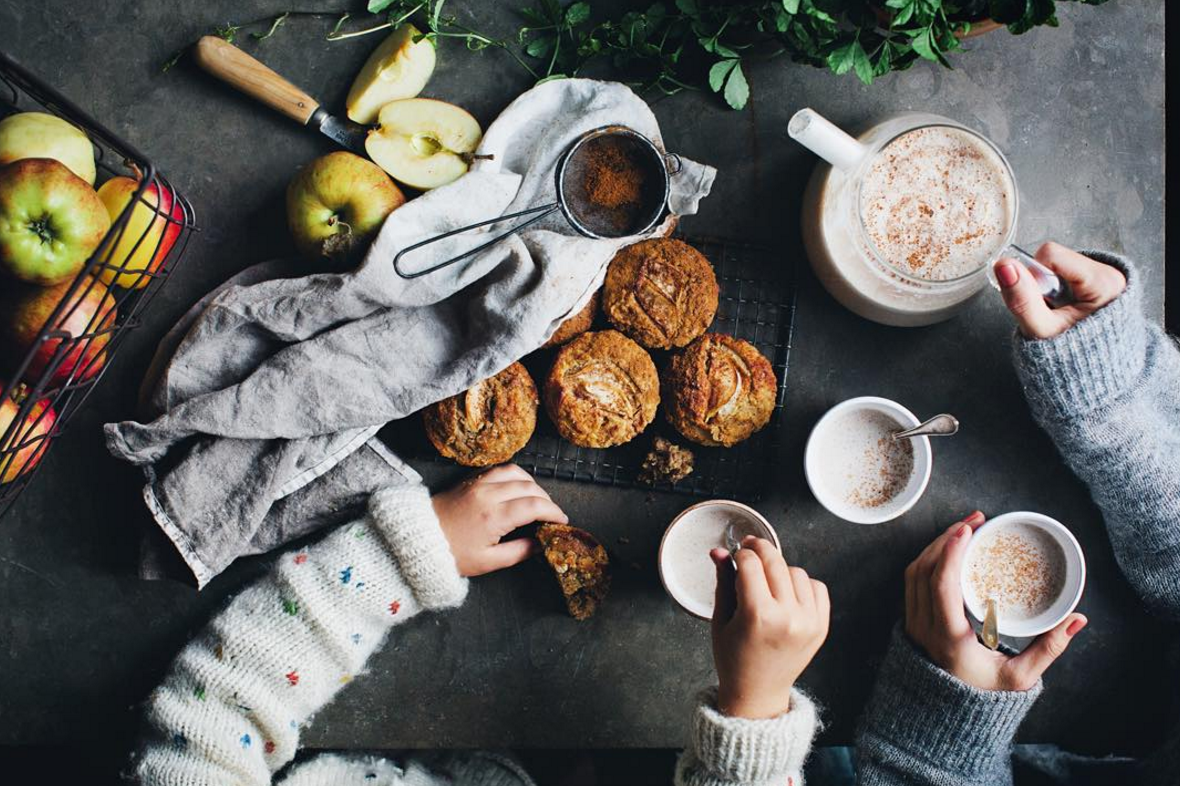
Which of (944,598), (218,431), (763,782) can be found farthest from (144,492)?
(944,598)

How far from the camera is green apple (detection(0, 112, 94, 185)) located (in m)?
1.53

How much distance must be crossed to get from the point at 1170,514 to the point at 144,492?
186 cm

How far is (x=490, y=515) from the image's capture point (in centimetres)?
165

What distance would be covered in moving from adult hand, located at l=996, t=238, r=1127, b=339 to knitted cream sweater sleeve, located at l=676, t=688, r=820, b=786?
78 cm

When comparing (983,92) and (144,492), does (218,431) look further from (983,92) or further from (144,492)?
(983,92)

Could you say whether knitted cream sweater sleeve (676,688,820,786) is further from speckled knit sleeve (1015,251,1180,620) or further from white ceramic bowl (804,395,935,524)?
speckled knit sleeve (1015,251,1180,620)

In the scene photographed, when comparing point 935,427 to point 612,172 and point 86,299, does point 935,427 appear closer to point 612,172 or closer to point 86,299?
point 612,172

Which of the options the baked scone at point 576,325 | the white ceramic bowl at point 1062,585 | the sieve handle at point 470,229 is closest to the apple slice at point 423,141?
the sieve handle at point 470,229

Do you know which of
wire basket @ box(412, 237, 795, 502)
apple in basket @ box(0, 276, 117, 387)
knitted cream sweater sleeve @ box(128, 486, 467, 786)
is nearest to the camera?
apple in basket @ box(0, 276, 117, 387)

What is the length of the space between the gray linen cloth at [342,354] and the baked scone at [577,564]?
0.32m

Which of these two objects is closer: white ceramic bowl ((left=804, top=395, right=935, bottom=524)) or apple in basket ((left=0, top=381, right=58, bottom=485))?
apple in basket ((left=0, top=381, right=58, bottom=485))

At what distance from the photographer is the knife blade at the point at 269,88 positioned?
5.51 feet

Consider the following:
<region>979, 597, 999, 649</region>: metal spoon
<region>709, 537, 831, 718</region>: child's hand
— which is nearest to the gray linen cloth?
<region>709, 537, 831, 718</region>: child's hand

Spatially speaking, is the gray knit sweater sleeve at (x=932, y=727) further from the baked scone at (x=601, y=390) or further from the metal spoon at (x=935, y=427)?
the baked scone at (x=601, y=390)
